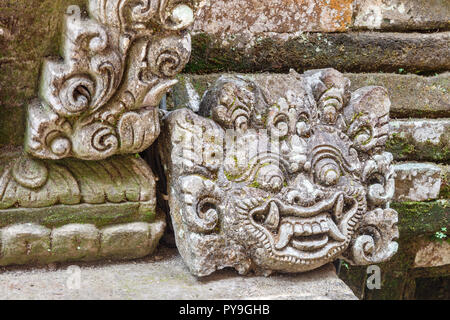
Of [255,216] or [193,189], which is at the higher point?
[193,189]

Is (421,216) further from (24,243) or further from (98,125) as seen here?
(24,243)

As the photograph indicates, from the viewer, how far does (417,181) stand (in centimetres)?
266

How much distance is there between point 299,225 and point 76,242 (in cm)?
84

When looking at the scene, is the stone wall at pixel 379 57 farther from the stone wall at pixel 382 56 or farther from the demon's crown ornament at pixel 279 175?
the demon's crown ornament at pixel 279 175

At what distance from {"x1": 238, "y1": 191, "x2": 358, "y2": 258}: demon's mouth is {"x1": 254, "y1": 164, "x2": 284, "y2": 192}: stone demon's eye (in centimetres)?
5

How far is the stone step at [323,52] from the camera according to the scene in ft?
7.82

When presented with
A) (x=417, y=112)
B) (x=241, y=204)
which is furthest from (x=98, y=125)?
(x=417, y=112)

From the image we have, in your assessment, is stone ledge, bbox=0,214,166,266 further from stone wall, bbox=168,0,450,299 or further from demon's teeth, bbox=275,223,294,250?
stone wall, bbox=168,0,450,299

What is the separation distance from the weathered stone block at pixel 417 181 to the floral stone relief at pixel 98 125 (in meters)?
1.32

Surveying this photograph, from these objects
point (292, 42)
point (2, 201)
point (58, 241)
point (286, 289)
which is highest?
point (292, 42)

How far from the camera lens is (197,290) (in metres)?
1.84

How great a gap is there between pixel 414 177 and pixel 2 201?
1962 millimetres
